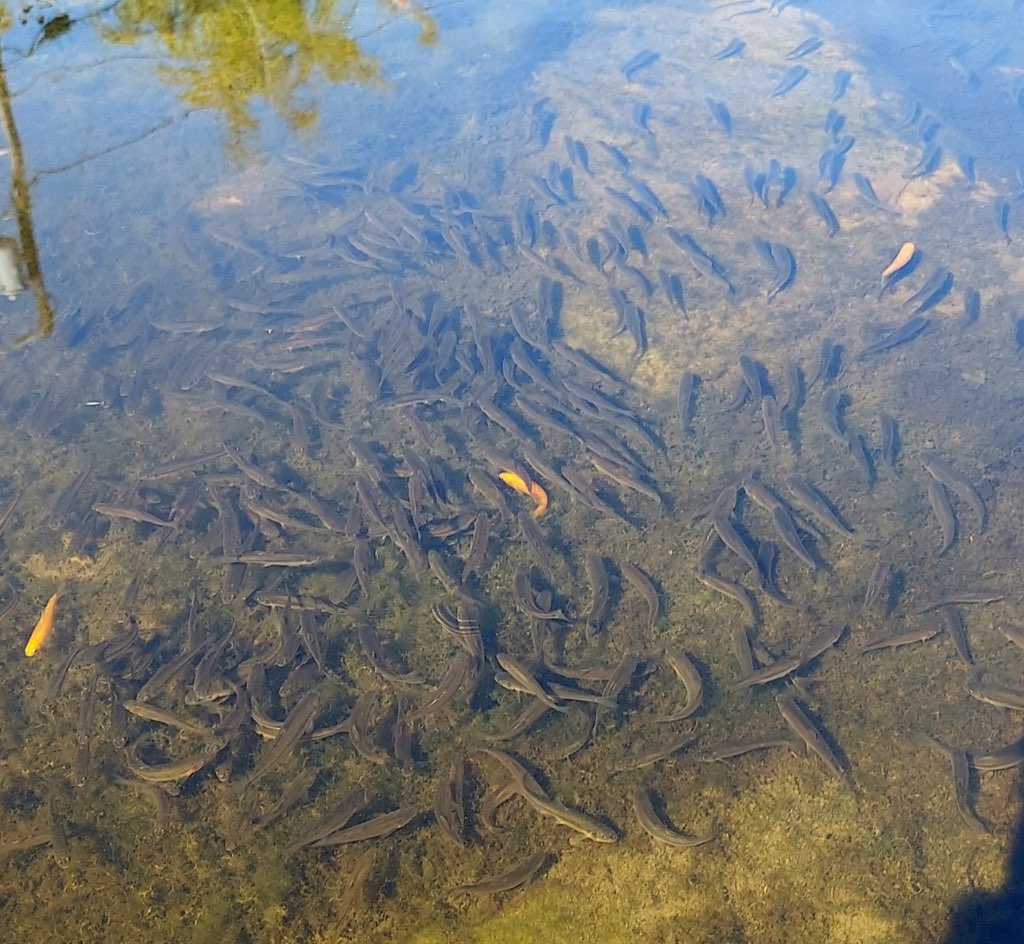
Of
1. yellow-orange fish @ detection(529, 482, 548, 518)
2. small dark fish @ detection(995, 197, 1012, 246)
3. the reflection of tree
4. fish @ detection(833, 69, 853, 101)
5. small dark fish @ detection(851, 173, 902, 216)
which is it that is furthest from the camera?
fish @ detection(833, 69, 853, 101)

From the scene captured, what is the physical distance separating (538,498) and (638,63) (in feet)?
38.7

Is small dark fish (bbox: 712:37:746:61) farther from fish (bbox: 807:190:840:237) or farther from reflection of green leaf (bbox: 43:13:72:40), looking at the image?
reflection of green leaf (bbox: 43:13:72:40)

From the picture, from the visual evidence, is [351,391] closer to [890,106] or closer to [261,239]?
[261,239]

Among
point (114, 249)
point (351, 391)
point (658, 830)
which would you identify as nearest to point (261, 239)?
point (114, 249)

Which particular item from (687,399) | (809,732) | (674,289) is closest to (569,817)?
(809,732)

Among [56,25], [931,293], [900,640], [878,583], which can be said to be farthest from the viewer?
[56,25]

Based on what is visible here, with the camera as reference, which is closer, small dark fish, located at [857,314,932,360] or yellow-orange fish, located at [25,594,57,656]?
yellow-orange fish, located at [25,594,57,656]

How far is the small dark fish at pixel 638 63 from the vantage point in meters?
15.6

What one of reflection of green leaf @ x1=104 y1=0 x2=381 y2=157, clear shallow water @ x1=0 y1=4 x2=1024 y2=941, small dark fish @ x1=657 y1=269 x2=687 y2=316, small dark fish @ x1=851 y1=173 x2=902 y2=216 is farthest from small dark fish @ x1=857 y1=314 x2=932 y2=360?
reflection of green leaf @ x1=104 y1=0 x2=381 y2=157

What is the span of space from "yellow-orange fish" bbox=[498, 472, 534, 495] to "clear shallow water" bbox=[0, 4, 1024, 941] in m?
0.18

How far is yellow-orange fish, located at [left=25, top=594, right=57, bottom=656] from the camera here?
6449 millimetres

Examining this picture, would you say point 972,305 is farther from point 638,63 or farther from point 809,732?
point 638,63

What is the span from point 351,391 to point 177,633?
3.43 metres

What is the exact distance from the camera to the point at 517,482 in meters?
7.83
